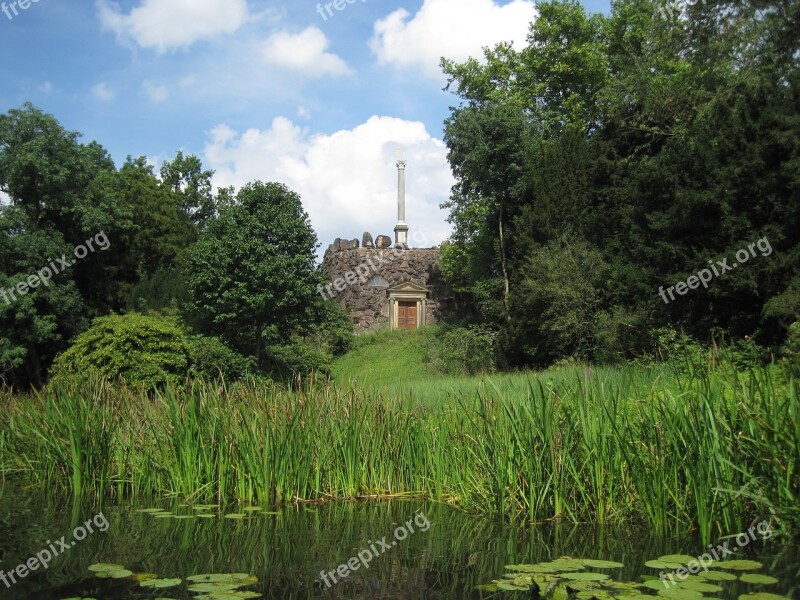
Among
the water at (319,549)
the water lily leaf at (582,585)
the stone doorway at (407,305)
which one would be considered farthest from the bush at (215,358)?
the stone doorway at (407,305)

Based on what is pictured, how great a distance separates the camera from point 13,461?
7570 mm

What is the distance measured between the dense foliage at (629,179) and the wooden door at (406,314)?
4.04 metres

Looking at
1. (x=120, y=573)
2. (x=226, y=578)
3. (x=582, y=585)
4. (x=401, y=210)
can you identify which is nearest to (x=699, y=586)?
(x=582, y=585)

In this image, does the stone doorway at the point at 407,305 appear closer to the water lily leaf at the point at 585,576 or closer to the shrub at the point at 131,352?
the shrub at the point at 131,352

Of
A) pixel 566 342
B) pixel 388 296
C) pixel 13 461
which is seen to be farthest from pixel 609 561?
pixel 388 296

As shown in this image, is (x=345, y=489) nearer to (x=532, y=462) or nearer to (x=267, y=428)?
(x=267, y=428)

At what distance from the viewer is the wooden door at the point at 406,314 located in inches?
1188

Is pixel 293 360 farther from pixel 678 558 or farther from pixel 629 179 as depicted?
pixel 678 558

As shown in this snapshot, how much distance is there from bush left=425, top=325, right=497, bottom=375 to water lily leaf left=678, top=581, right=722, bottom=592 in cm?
1652

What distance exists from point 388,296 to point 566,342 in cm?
1385

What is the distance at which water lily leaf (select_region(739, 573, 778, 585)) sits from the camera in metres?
3.54

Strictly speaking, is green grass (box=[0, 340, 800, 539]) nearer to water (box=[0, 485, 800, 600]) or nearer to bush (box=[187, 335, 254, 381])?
water (box=[0, 485, 800, 600])

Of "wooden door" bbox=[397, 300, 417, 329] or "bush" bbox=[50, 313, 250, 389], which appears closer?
"bush" bbox=[50, 313, 250, 389]

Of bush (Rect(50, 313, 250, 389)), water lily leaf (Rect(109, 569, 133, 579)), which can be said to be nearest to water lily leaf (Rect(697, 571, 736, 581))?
water lily leaf (Rect(109, 569, 133, 579))
